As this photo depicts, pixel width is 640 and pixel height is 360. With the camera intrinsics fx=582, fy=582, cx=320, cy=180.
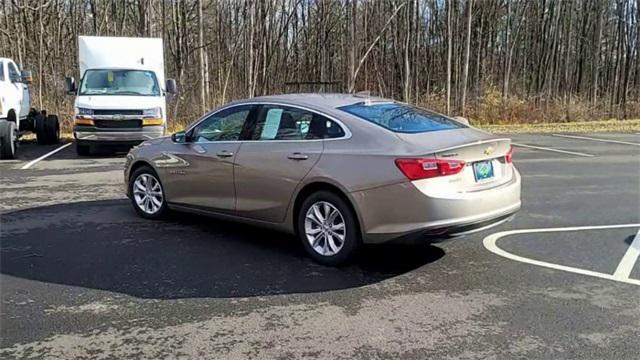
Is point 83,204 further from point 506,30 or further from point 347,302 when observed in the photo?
point 506,30

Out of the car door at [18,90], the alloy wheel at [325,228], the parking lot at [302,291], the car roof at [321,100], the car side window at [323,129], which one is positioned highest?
the car door at [18,90]

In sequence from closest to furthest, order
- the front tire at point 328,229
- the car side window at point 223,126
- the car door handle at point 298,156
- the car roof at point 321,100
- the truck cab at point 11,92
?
the front tire at point 328,229 < the car door handle at point 298,156 < the car roof at point 321,100 < the car side window at point 223,126 < the truck cab at point 11,92

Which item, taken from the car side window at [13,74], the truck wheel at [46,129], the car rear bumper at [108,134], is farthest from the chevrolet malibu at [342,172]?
the truck wheel at [46,129]

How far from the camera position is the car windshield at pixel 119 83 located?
13809 millimetres

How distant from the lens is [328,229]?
5.24 metres

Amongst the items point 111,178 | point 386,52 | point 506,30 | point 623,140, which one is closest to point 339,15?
point 386,52

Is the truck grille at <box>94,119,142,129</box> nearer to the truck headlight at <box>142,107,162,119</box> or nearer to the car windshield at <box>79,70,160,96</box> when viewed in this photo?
the truck headlight at <box>142,107,162,119</box>

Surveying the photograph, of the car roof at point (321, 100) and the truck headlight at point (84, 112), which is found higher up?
the car roof at point (321, 100)

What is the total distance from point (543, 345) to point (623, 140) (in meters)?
15.4

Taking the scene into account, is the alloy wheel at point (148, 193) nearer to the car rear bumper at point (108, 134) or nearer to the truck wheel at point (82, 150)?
the car rear bumper at point (108, 134)

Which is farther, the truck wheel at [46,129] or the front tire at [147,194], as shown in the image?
the truck wheel at [46,129]

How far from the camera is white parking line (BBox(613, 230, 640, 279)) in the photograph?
16.4 ft

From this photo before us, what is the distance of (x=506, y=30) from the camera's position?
3131cm

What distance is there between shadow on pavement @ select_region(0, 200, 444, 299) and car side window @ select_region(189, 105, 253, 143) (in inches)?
41.5
